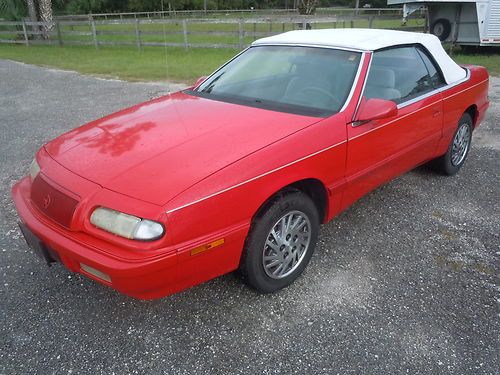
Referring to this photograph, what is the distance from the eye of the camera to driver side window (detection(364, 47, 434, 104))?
3264mm

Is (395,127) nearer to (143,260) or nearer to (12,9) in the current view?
(143,260)

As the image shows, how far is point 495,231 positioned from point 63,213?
3.27m

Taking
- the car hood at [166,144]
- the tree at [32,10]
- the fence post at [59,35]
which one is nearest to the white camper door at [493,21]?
the car hood at [166,144]

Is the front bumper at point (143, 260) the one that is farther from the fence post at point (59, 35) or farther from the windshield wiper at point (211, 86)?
the fence post at point (59, 35)

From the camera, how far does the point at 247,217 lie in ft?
7.75

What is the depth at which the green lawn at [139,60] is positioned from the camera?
10.8 metres

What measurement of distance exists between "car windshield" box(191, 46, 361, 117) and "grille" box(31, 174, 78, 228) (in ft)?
4.79

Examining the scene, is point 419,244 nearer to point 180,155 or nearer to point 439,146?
point 439,146

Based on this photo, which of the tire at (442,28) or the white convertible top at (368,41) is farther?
the tire at (442,28)

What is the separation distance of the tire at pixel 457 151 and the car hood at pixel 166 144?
2244 mm

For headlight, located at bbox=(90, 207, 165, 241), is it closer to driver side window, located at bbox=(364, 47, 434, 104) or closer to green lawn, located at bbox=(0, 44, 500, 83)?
driver side window, located at bbox=(364, 47, 434, 104)

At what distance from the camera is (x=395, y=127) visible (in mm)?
3293

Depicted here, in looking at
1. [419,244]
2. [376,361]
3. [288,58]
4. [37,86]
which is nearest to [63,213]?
[376,361]

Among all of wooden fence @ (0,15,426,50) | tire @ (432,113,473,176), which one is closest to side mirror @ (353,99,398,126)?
tire @ (432,113,473,176)
